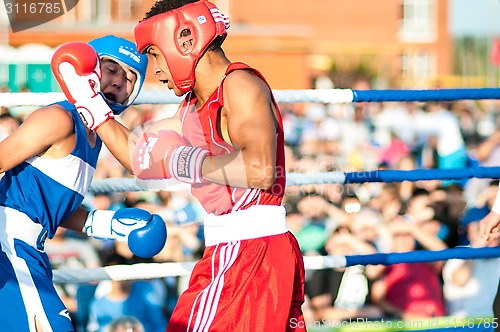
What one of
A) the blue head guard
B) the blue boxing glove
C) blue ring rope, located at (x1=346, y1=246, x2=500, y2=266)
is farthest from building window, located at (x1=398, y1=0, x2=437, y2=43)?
the blue boxing glove

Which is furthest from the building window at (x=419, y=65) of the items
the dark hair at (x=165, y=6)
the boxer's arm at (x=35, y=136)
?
the boxer's arm at (x=35, y=136)

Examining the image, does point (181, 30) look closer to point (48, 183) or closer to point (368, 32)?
point (48, 183)

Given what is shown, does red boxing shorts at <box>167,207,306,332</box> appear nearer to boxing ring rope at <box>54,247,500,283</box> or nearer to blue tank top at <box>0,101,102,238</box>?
blue tank top at <box>0,101,102,238</box>

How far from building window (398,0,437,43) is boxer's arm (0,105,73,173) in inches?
1382

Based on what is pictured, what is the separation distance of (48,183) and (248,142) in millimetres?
818

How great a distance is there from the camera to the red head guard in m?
2.84

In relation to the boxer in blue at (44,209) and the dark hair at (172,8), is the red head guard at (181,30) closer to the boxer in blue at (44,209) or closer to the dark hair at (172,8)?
the dark hair at (172,8)

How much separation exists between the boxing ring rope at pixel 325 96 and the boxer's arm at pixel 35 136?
473 millimetres

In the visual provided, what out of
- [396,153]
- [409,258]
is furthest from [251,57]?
[409,258]

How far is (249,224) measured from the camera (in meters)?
2.84

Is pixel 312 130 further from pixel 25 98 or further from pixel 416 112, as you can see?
pixel 25 98

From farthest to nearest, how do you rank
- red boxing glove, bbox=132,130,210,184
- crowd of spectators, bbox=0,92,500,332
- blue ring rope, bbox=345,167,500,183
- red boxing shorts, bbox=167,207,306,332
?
crowd of spectators, bbox=0,92,500,332 → blue ring rope, bbox=345,167,500,183 → red boxing shorts, bbox=167,207,306,332 → red boxing glove, bbox=132,130,210,184

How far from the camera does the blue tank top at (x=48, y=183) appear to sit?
3008 mm

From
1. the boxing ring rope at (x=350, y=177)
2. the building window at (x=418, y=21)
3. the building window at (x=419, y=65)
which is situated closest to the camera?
the boxing ring rope at (x=350, y=177)
